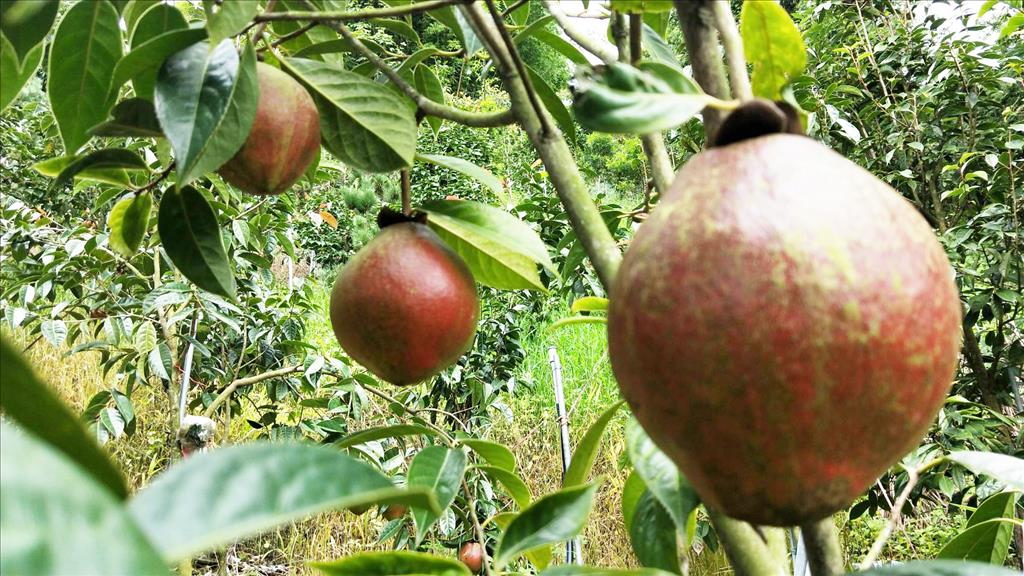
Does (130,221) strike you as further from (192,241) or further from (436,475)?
(436,475)

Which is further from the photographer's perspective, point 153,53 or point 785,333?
point 153,53

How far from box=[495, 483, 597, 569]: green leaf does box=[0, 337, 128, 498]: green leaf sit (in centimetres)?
25

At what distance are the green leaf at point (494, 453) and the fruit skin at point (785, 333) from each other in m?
0.35

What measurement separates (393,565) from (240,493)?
243 millimetres

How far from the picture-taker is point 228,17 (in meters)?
0.38

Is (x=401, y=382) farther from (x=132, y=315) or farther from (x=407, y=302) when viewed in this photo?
(x=132, y=315)

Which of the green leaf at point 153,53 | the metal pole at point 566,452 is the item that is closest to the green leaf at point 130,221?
the green leaf at point 153,53

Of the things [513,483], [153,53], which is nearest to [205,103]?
[153,53]

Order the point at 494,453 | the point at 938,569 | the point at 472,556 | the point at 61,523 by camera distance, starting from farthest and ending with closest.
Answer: the point at 472,556
the point at 494,453
the point at 938,569
the point at 61,523

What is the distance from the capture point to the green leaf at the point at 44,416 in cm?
16

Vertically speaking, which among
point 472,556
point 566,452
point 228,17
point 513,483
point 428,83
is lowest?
point 472,556

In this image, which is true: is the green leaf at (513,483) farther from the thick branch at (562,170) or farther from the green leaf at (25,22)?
the green leaf at (25,22)

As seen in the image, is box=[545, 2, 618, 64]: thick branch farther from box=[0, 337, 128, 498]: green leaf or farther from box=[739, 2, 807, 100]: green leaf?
box=[0, 337, 128, 498]: green leaf

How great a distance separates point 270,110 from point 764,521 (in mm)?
381
